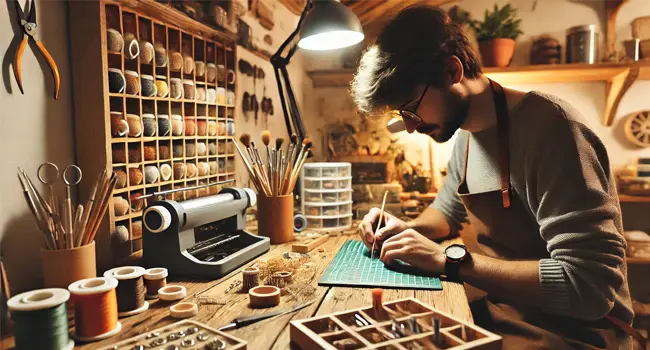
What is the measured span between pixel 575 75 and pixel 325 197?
228 centimetres

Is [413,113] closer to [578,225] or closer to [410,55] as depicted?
[410,55]

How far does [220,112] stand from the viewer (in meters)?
2.03

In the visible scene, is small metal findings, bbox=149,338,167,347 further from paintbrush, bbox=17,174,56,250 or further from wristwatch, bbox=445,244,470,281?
wristwatch, bbox=445,244,470,281

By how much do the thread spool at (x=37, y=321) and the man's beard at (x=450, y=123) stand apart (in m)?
1.13

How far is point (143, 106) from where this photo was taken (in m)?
1.59

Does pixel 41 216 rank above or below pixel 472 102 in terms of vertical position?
below

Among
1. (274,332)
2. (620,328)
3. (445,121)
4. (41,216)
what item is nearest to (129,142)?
(41,216)

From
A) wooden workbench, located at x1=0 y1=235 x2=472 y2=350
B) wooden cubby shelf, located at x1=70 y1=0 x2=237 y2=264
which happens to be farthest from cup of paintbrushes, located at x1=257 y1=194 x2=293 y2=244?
wooden workbench, located at x1=0 y1=235 x2=472 y2=350

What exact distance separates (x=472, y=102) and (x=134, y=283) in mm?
1183

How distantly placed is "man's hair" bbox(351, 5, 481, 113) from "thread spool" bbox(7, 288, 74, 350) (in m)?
1.05

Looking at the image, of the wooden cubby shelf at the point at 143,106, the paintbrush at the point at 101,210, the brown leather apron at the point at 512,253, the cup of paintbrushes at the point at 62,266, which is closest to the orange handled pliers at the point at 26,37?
the wooden cubby shelf at the point at 143,106

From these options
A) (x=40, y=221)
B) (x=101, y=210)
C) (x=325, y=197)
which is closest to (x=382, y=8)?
(x=325, y=197)

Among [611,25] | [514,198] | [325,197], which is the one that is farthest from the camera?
[611,25]

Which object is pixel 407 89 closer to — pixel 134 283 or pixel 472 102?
pixel 472 102
